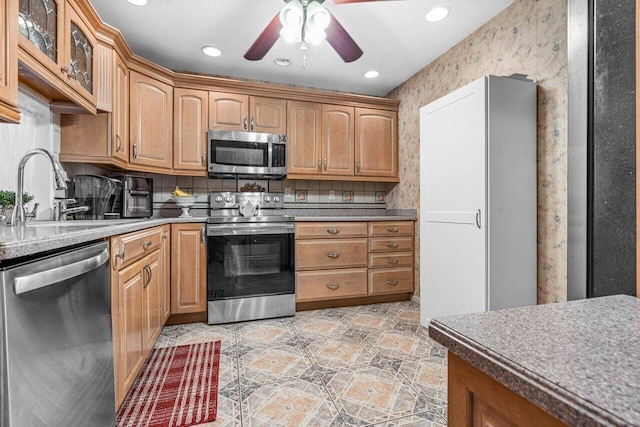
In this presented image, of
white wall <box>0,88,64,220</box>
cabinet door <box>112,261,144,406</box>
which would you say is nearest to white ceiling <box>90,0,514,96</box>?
white wall <box>0,88,64,220</box>

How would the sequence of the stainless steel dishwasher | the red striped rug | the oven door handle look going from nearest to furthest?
the stainless steel dishwasher
the red striped rug
the oven door handle

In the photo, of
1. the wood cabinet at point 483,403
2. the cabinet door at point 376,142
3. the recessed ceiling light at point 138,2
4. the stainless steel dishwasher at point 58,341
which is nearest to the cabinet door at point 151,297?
the stainless steel dishwasher at point 58,341

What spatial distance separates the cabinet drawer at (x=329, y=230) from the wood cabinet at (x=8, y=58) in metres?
2.08

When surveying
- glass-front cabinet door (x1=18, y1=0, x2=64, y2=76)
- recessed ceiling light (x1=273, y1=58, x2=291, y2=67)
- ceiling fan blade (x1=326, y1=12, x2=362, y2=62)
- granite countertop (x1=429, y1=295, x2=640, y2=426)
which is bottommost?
granite countertop (x1=429, y1=295, x2=640, y2=426)

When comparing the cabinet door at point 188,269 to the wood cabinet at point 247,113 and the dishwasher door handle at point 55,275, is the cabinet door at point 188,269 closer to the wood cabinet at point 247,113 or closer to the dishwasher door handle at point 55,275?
the wood cabinet at point 247,113

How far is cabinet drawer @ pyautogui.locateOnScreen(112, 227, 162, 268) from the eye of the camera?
4.73ft

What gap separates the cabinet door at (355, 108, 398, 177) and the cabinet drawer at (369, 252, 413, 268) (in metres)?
0.92

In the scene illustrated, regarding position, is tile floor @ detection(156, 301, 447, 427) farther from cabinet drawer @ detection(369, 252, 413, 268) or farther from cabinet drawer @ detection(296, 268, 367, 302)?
cabinet drawer @ detection(369, 252, 413, 268)

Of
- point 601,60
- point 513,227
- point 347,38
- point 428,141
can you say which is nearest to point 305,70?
point 347,38

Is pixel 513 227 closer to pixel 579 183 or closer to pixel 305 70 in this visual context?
pixel 579 183

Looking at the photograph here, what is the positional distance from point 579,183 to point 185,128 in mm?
3014

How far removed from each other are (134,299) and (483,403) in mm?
1704

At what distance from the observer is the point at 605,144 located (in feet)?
2.16

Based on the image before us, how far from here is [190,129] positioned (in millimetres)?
3006
